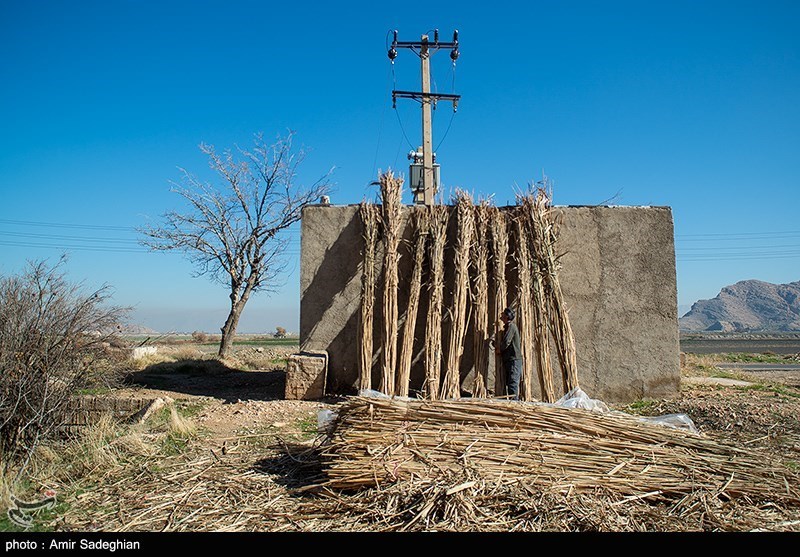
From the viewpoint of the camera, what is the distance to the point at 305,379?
6812mm

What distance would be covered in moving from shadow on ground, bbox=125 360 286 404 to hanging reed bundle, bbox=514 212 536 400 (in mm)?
3222

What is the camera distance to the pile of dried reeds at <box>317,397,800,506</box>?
3205 mm

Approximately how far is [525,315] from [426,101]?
626cm

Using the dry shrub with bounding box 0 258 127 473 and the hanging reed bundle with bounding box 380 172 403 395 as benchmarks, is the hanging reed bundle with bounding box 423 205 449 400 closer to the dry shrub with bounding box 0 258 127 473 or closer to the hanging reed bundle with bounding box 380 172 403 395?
the hanging reed bundle with bounding box 380 172 403 395

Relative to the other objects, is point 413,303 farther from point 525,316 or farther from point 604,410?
point 604,410

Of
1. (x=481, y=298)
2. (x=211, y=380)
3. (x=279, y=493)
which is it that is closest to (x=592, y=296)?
(x=481, y=298)

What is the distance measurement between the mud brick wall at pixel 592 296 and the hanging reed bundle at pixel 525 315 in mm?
295

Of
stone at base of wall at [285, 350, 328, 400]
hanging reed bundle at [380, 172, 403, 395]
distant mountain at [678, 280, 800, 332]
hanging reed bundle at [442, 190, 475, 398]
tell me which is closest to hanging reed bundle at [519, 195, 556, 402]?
hanging reed bundle at [442, 190, 475, 398]

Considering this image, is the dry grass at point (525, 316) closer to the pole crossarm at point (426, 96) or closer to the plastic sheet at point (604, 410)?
the plastic sheet at point (604, 410)

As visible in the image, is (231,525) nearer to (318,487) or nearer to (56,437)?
(318,487)

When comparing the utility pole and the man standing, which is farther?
the utility pole

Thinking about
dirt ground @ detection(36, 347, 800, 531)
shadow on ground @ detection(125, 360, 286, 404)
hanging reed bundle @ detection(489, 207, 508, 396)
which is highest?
hanging reed bundle @ detection(489, 207, 508, 396)

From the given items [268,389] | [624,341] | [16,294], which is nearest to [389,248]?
[268,389]
